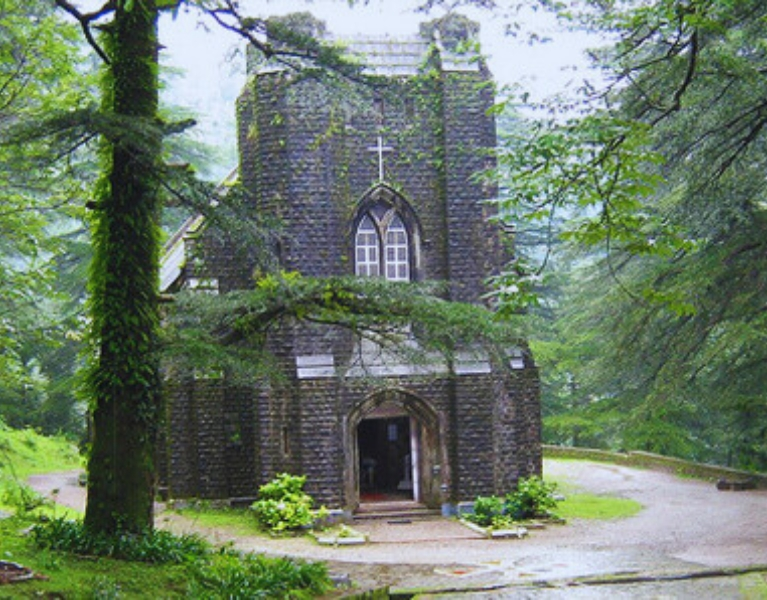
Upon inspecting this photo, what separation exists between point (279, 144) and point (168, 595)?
1175cm

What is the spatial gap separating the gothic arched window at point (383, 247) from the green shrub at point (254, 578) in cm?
924

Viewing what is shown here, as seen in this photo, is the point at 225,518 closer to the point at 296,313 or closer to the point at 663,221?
the point at 296,313

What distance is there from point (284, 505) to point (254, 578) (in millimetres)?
7804

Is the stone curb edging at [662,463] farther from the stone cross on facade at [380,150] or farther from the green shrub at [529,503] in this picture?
the stone cross on facade at [380,150]

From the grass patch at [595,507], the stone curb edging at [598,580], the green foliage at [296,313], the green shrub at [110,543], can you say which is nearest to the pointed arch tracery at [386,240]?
the grass patch at [595,507]

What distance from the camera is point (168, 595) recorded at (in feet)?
29.1

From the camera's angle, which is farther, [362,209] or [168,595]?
[362,209]

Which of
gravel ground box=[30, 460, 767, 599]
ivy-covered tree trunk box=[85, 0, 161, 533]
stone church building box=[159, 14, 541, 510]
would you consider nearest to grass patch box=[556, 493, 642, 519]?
gravel ground box=[30, 460, 767, 599]

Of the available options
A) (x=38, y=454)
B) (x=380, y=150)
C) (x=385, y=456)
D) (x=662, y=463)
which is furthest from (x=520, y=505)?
(x=38, y=454)

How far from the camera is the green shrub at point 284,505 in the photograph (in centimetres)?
1748

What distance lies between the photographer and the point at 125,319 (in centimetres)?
1020

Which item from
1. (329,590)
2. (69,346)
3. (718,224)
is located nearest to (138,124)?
(329,590)

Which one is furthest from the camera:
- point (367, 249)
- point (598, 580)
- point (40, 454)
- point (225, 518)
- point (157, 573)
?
point (40, 454)

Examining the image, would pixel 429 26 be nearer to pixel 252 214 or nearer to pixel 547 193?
pixel 252 214
